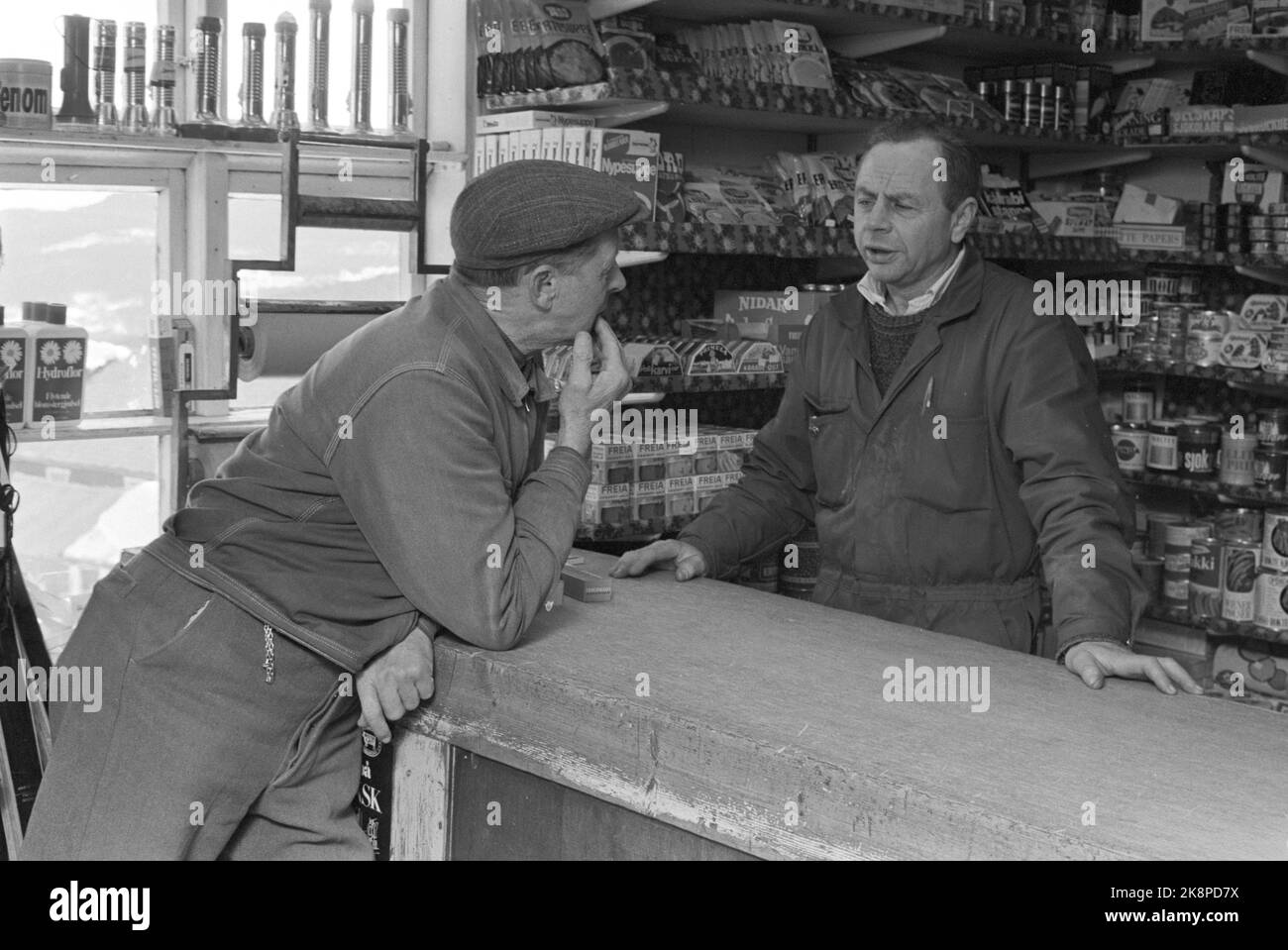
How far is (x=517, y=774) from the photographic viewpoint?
76.2 inches

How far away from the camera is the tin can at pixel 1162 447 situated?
5.04m

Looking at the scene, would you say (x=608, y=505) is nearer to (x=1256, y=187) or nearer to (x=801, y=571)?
(x=801, y=571)

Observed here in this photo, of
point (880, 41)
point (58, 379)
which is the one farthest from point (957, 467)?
point (880, 41)

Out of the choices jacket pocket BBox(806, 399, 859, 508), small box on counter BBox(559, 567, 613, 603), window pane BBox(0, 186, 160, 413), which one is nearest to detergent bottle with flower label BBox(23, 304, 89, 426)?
window pane BBox(0, 186, 160, 413)

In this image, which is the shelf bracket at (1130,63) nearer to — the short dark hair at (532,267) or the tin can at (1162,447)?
the tin can at (1162,447)

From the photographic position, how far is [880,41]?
4.54 m

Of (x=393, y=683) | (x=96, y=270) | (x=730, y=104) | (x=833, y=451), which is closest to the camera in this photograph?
(x=393, y=683)

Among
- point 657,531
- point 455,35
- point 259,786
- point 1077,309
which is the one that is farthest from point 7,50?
point 1077,309

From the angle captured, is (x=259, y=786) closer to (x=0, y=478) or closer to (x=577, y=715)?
(x=577, y=715)

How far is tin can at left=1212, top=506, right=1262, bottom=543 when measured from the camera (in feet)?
16.3

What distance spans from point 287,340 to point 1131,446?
3.13m

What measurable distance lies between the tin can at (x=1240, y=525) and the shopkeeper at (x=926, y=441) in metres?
2.48

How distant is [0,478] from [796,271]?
2.77 meters

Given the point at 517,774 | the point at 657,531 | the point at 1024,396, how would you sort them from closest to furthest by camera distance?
the point at 517,774
the point at 1024,396
the point at 657,531
